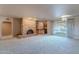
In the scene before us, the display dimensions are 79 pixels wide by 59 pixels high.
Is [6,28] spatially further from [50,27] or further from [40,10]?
[50,27]

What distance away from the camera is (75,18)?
2994 mm

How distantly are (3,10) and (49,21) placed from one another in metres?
0.89

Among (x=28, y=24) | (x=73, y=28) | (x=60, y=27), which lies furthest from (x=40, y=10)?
(x=73, y=28)

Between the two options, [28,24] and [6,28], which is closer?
[6,28]

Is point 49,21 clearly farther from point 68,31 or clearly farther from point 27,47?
point 27,47

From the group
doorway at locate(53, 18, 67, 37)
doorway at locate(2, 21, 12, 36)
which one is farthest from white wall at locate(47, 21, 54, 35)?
doorway at locate(2, 21, 12, 36)

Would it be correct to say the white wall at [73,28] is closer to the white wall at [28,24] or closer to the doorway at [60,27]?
the doorway at [60,27]

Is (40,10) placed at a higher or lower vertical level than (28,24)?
higher

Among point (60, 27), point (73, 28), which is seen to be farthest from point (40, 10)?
point (73, 28)

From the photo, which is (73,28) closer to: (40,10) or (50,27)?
(50,27)

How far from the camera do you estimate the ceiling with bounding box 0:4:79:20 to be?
289 cm

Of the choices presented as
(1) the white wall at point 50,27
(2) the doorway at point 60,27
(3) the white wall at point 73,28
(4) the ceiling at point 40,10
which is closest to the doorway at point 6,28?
(4) the ceiling at point 40,10

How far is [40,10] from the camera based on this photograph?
9.82 feet
